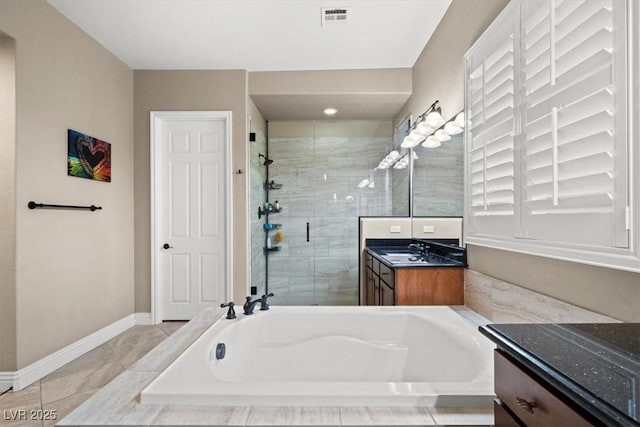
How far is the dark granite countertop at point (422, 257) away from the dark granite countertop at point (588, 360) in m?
1.37

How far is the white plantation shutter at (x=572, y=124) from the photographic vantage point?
919 millimetres

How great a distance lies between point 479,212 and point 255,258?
285 cm

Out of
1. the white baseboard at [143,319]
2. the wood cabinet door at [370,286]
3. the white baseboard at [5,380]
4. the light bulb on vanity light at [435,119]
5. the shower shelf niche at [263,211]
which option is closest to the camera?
the white baseboard at [5,380]

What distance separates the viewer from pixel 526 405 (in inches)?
26.4

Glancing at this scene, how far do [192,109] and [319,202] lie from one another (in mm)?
1936

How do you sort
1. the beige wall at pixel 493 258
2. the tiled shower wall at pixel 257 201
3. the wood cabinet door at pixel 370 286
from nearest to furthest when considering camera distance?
the beige wall at pixel 493 258, the wood cabinet door at pixel 370 286, the tiled shower wall at pixel 257 201

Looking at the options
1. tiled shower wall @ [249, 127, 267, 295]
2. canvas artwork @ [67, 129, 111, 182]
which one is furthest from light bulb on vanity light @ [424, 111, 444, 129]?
canvas artwork @ [67, 129, 111, 182]

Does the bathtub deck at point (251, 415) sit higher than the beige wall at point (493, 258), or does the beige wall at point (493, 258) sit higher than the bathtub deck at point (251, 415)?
the beige wall at point (493, 258)

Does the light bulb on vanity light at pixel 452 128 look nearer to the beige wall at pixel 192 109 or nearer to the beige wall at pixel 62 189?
the beige wall at pixel 192 109

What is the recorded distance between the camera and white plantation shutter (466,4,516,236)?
1456 mm

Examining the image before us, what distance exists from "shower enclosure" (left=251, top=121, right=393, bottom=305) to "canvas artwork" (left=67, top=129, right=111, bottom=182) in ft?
6.49

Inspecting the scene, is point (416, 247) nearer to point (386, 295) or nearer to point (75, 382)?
point (386, 295)

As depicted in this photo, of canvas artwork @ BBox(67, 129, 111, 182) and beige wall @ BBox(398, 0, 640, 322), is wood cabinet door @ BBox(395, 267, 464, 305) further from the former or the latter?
canvas artwork @ BBox(67, 129, 111, 182)

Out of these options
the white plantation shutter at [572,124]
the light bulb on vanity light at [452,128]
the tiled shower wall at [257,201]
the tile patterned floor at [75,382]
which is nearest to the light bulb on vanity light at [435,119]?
the light bulb on vanity light at [452,128]
